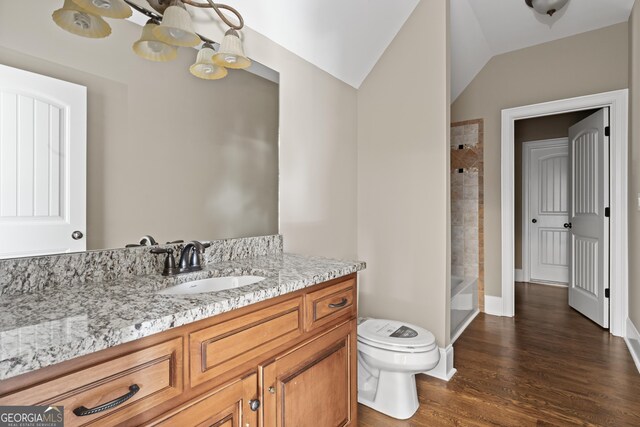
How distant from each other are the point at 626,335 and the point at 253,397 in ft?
10.7

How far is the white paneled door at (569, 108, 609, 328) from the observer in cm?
299

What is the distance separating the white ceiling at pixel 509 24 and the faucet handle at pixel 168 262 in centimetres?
278

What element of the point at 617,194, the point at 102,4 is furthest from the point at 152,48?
the point at 617,194

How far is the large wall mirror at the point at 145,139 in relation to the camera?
105cm

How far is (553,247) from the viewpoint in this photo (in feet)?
15.8

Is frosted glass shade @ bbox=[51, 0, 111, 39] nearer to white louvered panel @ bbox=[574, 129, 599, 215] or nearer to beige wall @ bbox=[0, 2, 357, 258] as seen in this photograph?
beige wall @ bbox=[0, 2, 357, 258]

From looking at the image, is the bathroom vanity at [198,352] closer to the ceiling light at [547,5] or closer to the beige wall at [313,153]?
the beige wall at [313,153]

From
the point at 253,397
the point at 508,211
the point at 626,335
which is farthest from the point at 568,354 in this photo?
the point at 253,397

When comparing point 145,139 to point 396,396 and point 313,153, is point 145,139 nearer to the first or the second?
point 313,153

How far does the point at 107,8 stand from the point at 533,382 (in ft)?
9.48

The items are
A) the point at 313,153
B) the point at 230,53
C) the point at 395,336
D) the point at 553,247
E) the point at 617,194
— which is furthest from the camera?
the point at 553,247

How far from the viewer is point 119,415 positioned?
2.33 feet

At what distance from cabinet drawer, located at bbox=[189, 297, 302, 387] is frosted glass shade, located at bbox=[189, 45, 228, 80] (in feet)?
3.59

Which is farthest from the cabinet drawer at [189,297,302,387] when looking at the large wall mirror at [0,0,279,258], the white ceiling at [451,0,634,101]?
the white ceiling at [451,0,634,101]
